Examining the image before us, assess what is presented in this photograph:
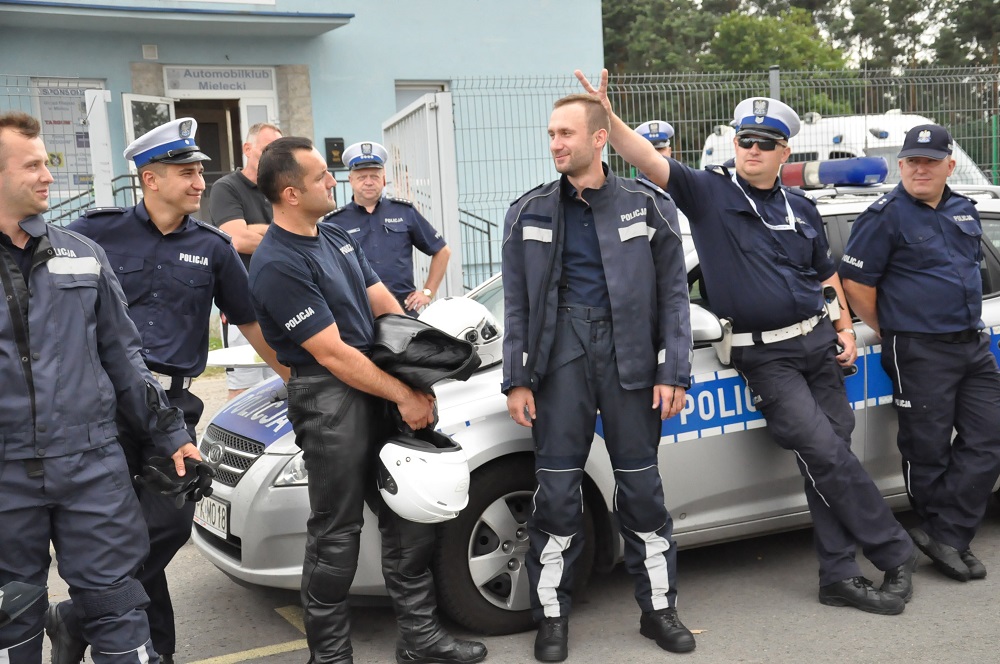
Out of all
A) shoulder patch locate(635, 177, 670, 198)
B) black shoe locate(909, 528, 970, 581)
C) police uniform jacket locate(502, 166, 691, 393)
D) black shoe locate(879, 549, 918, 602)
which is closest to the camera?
police uniform jacket locate(502, 166, 691, 393)

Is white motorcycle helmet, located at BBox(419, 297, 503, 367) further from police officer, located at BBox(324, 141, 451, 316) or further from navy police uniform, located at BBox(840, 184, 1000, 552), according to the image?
police officer, located at BBox(324, 141, 451, 316)

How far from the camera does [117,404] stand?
10.2 ft

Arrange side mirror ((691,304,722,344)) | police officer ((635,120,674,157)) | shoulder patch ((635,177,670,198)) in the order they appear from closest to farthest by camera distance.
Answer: shoulder patch ((635,177,670,198)) → side mirror ((691,304,722,344)) → police officer ((635,120,674,157))

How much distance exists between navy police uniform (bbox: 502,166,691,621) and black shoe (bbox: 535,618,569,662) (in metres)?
0.03

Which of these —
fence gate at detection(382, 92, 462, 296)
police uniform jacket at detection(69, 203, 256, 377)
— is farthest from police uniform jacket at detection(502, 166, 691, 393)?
fence gate at detection(382, 92, 462, 296)

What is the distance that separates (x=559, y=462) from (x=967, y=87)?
29.8 feet

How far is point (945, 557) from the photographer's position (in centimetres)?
443

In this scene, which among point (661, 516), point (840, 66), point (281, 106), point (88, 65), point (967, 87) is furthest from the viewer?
point (840, 66)

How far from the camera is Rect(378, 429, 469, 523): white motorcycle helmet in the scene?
3.46m

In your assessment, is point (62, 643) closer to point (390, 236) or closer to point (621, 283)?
point (621, 283)

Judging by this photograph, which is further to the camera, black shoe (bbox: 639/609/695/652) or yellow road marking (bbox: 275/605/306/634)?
yellow road marking (bbox: 275/605/306/634)

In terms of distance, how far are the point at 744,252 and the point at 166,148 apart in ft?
7.51

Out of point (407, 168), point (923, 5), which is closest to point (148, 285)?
point (407, 168)

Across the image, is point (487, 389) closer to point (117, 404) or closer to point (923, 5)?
point (117, 404)
